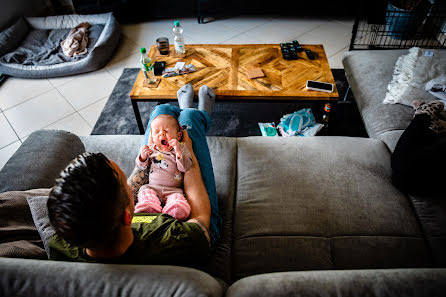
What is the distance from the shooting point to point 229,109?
8.41ft

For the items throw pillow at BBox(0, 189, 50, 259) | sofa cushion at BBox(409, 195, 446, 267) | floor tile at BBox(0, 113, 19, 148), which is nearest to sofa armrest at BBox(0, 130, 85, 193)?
throw pillow at BBox(0, 189, 50, 259)

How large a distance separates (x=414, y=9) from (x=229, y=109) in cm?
227

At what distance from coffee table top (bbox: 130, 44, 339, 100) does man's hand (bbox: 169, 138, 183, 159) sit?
2.05 ft

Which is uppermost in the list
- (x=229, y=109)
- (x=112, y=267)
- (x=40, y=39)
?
(x=112, y=267)

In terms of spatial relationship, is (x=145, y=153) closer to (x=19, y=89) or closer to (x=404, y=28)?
(x=19, y=89)

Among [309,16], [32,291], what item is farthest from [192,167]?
[309,16]

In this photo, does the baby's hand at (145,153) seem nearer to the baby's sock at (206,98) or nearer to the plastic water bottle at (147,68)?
the baby's sock at (206,98)

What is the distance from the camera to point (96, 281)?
792 mm

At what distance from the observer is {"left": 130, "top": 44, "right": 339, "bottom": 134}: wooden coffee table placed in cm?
194

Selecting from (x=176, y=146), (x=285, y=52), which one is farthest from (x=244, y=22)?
(x=176, y=146)

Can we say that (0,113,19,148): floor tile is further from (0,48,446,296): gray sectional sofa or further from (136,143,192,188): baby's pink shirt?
(136,143,192,188): baby's pink shirt

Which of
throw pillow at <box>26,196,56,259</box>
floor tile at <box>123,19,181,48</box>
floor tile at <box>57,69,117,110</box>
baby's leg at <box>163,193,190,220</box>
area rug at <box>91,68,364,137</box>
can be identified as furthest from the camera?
floor tile at <box>123,19,181,48</box>

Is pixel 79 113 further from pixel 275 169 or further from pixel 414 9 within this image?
pixel 414 9

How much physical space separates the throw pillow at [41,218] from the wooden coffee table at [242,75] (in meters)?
1.06
